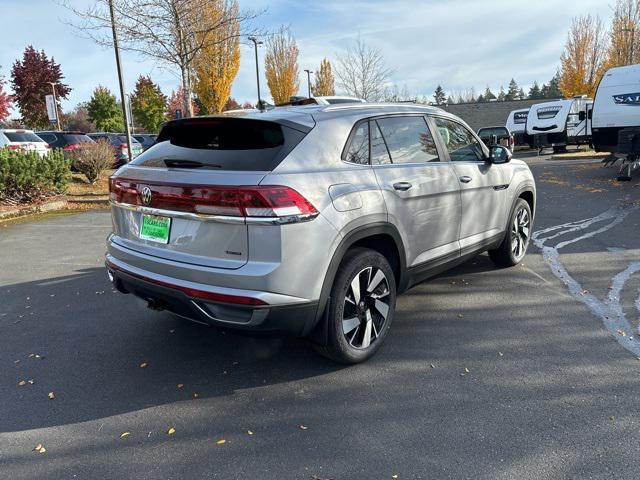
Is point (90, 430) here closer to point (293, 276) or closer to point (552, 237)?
point (293, 276)

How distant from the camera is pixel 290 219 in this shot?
2.86 metres

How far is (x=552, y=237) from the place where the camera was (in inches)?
288

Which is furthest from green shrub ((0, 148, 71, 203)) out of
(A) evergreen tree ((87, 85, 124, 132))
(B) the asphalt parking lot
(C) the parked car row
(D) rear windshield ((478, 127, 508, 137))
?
(A) evergreen tree ((87, 85, 124, 132))

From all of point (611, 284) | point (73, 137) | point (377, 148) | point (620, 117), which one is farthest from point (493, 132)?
point (377, 148)

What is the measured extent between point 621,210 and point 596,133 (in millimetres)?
5578

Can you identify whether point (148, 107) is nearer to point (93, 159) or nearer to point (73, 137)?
point (73, 137)

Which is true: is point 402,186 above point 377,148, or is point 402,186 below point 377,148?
below

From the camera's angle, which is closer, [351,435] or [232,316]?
[351,435]

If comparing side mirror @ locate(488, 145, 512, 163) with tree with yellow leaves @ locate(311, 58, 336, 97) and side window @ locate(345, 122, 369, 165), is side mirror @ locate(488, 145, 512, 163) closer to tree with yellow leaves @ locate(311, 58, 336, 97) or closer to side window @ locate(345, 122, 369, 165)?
side window @ locate(345, 122, 369, 165)

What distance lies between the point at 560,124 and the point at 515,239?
2235cm

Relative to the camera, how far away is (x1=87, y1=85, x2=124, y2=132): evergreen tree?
170 feet

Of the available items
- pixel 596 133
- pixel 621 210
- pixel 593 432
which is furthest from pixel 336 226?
pixel 596 133

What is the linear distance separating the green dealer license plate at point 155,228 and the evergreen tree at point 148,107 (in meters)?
52.5

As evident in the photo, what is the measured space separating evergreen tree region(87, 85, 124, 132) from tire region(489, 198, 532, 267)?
52896 mm
